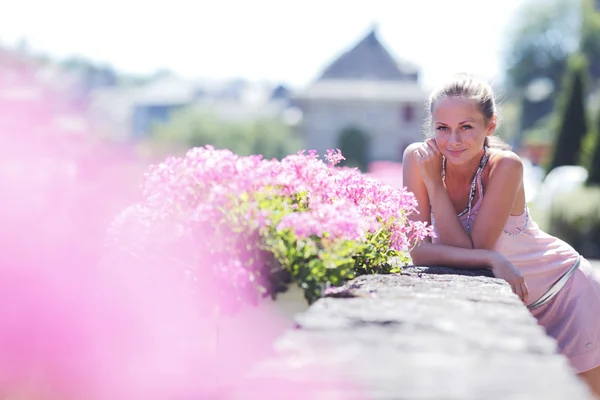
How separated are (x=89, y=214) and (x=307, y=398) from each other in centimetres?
344

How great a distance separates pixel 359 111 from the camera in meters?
59.9

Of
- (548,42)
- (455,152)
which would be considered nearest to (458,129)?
(455,152)

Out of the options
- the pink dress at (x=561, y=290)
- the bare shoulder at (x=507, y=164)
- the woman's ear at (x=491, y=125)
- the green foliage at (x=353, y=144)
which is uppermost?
the woman's ear at (x=491, y=125)

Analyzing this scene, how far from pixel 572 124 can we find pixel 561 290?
95.9 feet

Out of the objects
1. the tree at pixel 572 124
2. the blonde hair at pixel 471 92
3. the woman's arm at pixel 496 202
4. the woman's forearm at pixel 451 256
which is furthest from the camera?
the tree at pixel 572 124

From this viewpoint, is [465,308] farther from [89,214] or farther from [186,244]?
[89,214]

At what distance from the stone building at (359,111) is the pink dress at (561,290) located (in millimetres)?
51973

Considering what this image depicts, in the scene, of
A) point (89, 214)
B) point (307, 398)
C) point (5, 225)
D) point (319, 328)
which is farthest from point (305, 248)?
point (89, 214)

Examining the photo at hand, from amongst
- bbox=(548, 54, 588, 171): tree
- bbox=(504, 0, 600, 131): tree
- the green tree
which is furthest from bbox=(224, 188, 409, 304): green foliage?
bbox=(504, 0, 600, 131): tree

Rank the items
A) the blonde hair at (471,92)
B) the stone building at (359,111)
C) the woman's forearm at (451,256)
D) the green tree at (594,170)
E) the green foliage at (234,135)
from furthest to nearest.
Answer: the green foliage at (234,135) → the stone building at (359,111) → the green tree at (594,170) → the blonde hair at (471,92) → the woman's forearm at (451,256)

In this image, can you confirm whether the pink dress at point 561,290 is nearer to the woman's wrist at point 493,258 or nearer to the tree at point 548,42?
the woman's wrist at point 493,258

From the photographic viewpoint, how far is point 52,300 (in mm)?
3193

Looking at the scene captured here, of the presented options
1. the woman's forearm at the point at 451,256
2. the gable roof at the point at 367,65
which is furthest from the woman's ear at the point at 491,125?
the gable roof at the point at 367,65

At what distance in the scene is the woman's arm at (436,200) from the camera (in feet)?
12.6
